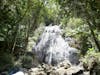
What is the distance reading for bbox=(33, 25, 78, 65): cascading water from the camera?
19547 millimetres

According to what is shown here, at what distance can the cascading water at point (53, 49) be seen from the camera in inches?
770

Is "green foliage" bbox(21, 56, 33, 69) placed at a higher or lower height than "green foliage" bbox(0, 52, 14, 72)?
lower

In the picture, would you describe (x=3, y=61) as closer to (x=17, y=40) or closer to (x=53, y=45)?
(x=17, y=40)

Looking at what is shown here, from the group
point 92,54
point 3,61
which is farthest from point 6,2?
point 92,54

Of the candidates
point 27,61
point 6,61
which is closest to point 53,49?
point 27,61

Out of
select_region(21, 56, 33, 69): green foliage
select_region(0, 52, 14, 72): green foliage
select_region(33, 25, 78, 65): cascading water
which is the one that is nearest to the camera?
select_region(0, 52, 14, 72): green foliage

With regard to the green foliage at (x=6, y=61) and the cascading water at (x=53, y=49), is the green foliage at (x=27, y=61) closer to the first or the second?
the green foliage at (x=6, y=61)

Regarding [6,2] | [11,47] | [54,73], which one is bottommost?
[54,73]

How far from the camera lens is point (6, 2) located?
13891mm

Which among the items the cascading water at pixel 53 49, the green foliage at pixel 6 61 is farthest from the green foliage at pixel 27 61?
the cascading water at pixel 53 49

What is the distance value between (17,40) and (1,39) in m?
2.31

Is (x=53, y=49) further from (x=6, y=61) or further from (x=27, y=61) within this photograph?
(x=6, y=61)

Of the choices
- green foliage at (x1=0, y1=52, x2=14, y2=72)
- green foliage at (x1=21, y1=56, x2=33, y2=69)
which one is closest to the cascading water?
green foliage at (x1=21, y1=56, x2=33, y2=69)

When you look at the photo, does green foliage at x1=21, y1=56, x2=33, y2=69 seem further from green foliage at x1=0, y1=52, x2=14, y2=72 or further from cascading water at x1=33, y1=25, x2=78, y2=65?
cascading water at x1=33, y1=25, x2=78, y2=65
